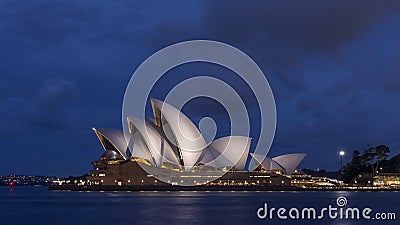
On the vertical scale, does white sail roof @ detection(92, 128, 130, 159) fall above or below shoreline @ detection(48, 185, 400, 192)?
above

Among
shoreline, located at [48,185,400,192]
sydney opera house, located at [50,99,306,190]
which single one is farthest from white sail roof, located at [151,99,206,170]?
shoreline, located at [48,185,400,192]

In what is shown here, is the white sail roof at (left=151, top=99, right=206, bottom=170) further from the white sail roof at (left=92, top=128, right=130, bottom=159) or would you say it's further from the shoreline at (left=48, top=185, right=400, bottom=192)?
the shoreline at (left=48, top=185, right=400, bottom=192)

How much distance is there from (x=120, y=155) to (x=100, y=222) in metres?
50.7

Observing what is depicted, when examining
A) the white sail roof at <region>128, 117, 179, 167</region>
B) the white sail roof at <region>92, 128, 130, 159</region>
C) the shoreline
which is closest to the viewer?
the white sail roof at <region>128, 117, 179, 167</region>

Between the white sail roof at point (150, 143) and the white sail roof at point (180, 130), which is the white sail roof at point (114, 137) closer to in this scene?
the white sail roof at point (150, 143)

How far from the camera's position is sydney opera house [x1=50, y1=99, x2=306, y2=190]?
252ft

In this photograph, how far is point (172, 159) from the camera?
82.5 meters

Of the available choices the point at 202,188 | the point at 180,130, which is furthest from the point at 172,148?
the point at 202,188

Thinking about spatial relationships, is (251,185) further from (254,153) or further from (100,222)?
(100,222)

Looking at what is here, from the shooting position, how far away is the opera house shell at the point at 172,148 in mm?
76375

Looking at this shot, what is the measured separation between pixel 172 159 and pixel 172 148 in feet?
8.80

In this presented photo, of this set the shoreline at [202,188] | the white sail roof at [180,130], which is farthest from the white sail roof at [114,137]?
the shoreline at [202,188]

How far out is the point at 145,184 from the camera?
89.1 meters

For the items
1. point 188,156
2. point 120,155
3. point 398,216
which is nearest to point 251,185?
point 188,156
